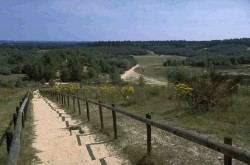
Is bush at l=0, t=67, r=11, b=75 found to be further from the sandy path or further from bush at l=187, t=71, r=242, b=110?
bush at l=187, t=71, r=242, b=110

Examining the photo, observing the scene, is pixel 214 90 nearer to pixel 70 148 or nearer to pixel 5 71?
pixel 70 148

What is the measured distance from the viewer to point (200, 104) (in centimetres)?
1430

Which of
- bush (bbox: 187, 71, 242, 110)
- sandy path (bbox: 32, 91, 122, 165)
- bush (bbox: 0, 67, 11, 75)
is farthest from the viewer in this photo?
bush (bbox: 0, 67, 11, 75)

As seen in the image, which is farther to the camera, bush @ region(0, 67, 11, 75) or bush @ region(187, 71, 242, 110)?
bush @ region(0, 67, 11, 75)

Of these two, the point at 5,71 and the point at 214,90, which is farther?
the point at 5,71

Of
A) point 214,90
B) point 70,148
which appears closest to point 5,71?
point 214,90

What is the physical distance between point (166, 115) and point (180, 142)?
4.73m

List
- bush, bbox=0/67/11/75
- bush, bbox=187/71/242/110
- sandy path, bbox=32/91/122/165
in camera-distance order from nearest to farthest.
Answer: sandy path, bbox=32/91/122/165, bush, bbox=187/71/242/110, bush, bbox=0/67/11/75

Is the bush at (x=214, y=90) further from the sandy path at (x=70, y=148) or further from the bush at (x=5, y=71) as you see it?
the bush at (x=5, y=71)

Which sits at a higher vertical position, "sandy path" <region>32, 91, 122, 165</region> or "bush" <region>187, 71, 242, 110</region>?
"bush" <region>187, 71, 242, 110</region>

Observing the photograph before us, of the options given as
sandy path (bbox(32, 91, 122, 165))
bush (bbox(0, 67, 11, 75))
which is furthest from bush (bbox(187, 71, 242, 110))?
bush (bbox(0, 67, 11, 75))

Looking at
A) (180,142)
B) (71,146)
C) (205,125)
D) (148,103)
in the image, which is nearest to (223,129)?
(205,125)

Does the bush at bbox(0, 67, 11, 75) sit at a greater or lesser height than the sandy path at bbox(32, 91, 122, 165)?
lesser

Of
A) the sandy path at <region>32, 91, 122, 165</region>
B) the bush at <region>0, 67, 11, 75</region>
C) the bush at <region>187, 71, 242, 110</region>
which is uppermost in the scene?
the bush at <region>187, 71, 242, 110</region>
